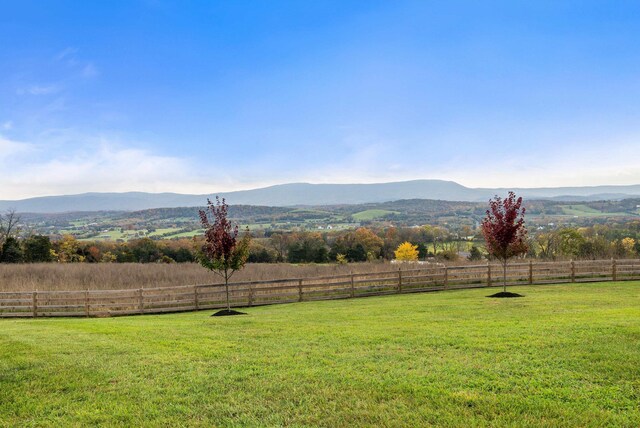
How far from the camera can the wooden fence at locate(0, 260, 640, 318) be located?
20531mm

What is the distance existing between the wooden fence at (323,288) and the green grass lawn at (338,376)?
10687mm

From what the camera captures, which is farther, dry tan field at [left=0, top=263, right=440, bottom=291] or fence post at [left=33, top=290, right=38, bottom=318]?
dry tan field at [left=0, top=263, right=440, bottom=291]

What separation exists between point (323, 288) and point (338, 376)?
15.9 metres

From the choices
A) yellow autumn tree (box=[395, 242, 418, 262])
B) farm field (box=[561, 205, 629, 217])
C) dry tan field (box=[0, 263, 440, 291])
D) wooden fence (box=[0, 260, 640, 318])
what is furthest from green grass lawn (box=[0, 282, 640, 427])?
farm field (box=[561, 205, 629, 217])

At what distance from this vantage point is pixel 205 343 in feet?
29.3

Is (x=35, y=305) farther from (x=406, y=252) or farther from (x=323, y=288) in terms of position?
(x=406, y=252)

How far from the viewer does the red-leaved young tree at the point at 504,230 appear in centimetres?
1931

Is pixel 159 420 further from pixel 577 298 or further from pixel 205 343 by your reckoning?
pixel 577 298

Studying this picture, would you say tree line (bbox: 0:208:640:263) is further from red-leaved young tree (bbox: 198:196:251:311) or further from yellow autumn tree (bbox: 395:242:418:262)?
red-leaved young tree (bbox: 198:196:251:311)

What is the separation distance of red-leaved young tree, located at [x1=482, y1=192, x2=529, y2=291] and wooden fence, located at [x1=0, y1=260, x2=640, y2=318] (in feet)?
8.98

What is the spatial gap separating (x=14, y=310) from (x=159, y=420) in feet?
74.7

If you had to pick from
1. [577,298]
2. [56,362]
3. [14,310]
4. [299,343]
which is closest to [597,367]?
[299,343]

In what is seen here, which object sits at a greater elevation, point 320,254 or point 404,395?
point 404,395

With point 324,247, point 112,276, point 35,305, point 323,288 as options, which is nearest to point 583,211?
point 324,247
